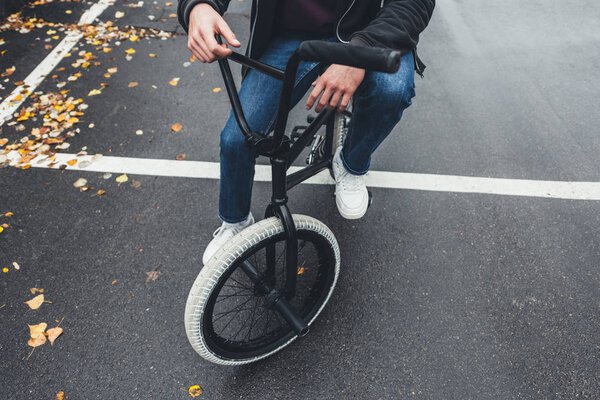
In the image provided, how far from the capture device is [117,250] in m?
2.53

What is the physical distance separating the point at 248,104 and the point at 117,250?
1341 mm

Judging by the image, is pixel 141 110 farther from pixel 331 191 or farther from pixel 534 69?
pixel 534 69

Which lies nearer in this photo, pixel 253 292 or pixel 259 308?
pixel 253 292

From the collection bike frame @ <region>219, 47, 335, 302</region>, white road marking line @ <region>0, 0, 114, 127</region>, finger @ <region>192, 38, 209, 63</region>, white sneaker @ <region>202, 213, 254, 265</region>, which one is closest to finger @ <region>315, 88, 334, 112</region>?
bike frame @ <region>219, 47, 335, 302</region>

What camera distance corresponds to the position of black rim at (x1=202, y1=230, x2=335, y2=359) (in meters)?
1.89

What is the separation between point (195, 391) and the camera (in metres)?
1.97

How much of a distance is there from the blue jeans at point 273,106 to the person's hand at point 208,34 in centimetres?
40

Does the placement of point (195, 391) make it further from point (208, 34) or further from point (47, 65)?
point (47, 65)

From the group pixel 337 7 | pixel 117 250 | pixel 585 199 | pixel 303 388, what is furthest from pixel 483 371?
pixel 117 250

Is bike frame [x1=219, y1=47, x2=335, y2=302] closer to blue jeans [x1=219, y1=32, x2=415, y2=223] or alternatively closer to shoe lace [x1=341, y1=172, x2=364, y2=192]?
blue jeans [x1=219, y1=32, x2=415, y2=223]

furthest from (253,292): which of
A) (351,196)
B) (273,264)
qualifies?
(351,196)

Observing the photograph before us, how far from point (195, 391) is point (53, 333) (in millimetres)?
864

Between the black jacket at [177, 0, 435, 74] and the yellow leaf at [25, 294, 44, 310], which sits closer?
the black jacket at [177, 0, 435, 74]

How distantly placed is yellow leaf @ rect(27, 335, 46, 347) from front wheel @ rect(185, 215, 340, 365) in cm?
91
